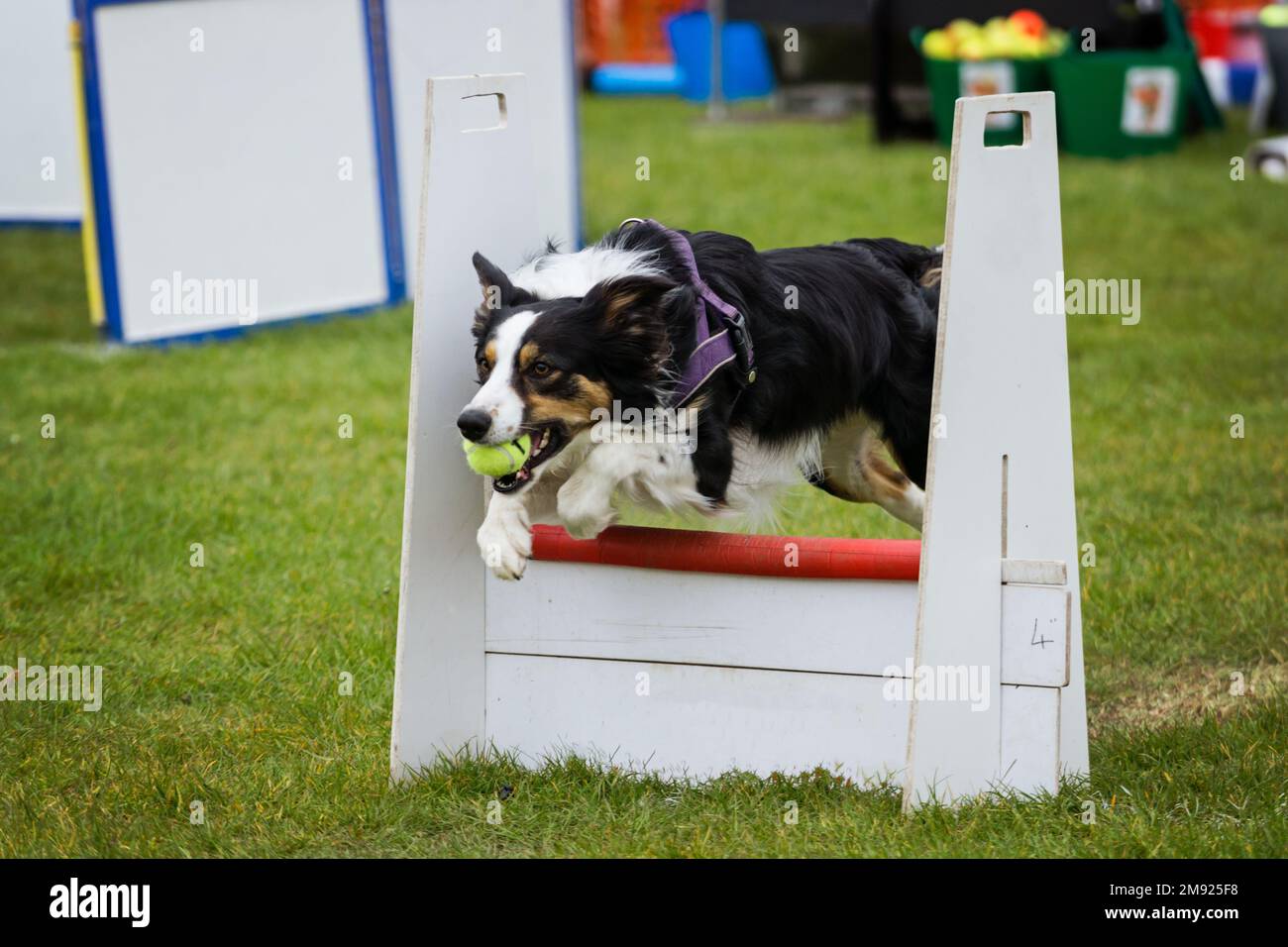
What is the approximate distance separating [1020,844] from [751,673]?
67 cm

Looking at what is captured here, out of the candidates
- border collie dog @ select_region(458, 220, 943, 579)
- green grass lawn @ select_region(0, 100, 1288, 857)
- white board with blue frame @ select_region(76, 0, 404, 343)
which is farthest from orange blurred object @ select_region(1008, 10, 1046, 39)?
border collie dog @ select_region(458, 220, 943, 579)

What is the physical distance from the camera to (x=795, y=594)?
A: 3.19m

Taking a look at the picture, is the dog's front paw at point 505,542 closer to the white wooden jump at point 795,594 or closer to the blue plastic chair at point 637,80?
the white wooden jump at point 795,594

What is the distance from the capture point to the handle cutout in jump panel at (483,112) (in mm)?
3223

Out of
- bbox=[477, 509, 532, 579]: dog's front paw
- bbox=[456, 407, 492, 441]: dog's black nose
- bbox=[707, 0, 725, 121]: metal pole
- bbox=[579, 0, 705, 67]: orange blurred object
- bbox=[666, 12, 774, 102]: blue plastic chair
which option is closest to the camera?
bbox=[456, 407, 492, 441]: dog's black nose

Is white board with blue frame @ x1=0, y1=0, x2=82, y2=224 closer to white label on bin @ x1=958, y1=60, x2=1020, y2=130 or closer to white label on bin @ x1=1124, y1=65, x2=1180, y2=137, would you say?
white label on bin @ x1=958, y1=60, x2=1020, y2=130

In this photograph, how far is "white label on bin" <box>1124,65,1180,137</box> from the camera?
38.3ft

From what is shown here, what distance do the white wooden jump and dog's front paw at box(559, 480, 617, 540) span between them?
0.17ft

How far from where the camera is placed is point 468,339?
10.9 ft

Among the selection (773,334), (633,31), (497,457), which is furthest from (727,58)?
(497,457)
